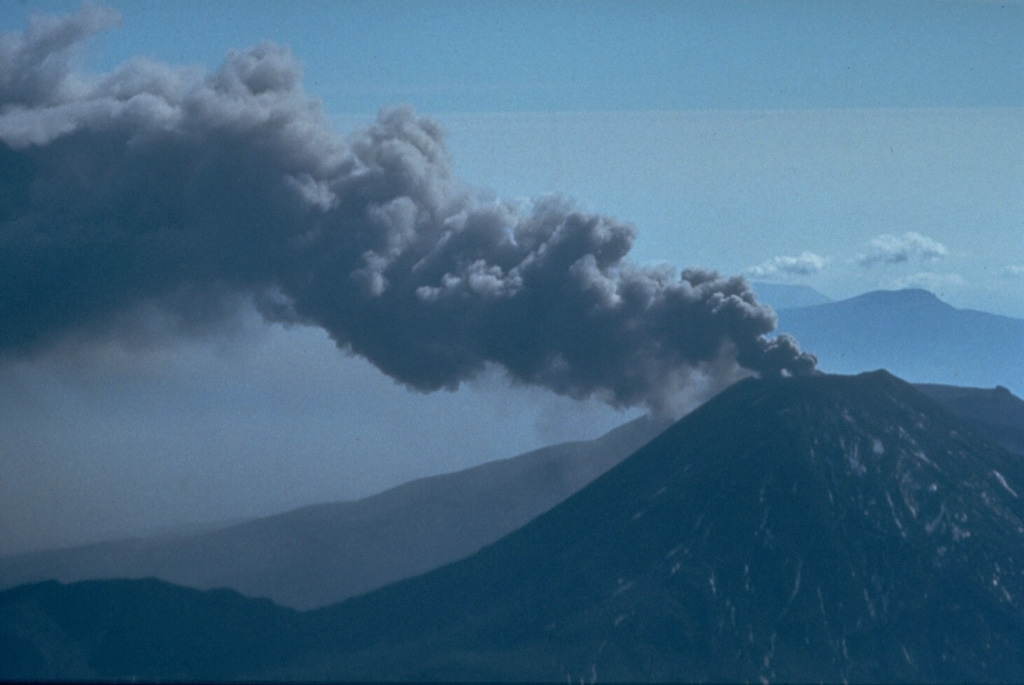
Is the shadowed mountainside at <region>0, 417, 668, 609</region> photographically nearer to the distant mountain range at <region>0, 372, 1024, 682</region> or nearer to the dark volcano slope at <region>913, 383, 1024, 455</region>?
the distant mountain range at <region>0, 372, 1024, 682</region>

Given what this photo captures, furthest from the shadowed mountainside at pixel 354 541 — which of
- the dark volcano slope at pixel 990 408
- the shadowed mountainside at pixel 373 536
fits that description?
the dark volcano slope at pixel 990 408

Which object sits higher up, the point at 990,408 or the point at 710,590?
the point at 990,408

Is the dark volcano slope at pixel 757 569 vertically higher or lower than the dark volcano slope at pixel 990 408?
lower

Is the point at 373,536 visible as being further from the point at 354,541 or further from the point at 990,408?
the point at 990,408

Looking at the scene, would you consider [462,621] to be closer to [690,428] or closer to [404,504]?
[690,428]

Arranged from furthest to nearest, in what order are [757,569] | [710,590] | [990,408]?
[990,408], [757,569], [710,590]

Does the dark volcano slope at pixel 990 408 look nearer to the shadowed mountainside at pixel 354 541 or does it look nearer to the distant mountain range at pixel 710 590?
the distant mountain range at pixel 710 590

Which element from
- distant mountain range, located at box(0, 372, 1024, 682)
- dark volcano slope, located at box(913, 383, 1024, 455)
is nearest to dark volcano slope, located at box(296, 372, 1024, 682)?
distant mountain range, located at box(0, 372, 1024, 682)

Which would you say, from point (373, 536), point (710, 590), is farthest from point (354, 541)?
point (710, 590)
